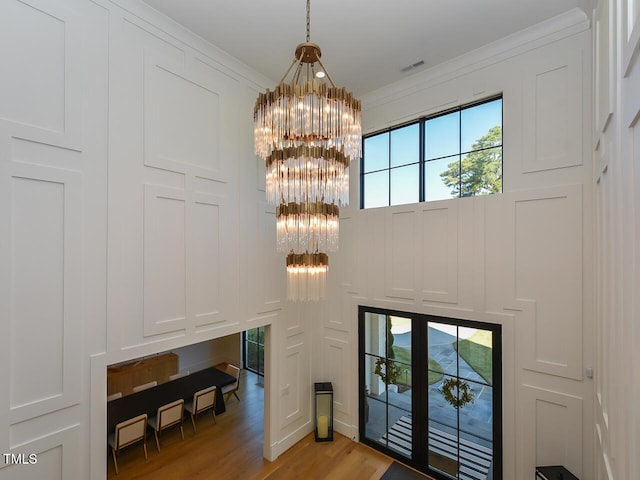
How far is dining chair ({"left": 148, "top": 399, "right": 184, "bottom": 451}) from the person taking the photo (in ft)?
15.4

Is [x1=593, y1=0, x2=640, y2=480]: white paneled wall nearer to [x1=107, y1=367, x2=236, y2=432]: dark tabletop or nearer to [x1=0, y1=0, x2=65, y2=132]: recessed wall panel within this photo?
[x1=0, y1=0, x2=65, y2=132]: recessed wall panel

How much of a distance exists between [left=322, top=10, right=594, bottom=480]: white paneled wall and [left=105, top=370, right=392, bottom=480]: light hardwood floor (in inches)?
76.8

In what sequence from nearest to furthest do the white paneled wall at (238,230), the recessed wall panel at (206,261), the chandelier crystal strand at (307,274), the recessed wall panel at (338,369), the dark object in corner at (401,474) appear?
the white paneled wall at (238,230) → the chandelier crystal strand at (307,274) → the recessed wall panel at (206,261) → the dark object in corner at (401,474) → the recessed wall panel at (338,369)

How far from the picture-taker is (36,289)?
2.32 meters

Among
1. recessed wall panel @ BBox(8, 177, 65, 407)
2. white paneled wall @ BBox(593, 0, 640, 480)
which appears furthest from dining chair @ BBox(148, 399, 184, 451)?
white paneled wall @ BBox(593, 0, 640, 480)

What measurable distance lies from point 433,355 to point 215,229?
320 cm

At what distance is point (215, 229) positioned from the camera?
11.7ft

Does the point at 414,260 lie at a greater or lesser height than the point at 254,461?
greater

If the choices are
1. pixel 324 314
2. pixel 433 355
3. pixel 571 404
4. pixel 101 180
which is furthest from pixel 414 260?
pixel 101 180

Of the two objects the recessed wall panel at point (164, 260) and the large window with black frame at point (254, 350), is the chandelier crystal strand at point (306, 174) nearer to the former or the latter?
the recessed wall panel at point (164, 260)

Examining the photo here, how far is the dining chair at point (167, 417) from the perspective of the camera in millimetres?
4699

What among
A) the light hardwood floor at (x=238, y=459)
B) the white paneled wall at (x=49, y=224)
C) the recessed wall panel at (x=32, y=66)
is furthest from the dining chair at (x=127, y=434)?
the recessed wall panel at (x=32, y=66)

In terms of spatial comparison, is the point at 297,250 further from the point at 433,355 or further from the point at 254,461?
the point at 254,461

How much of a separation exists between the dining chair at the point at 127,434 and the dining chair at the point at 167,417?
216 millimetres
